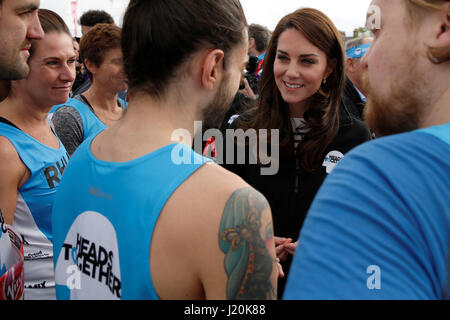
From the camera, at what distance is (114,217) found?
1.10 metres

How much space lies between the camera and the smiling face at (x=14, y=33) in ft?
5.28

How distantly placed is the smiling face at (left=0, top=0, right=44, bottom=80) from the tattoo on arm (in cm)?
129

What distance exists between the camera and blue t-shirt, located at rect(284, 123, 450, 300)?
2.16 feet

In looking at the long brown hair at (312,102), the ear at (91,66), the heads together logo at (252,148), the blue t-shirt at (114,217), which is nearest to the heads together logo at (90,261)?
the blue t-shirt at (114,217)

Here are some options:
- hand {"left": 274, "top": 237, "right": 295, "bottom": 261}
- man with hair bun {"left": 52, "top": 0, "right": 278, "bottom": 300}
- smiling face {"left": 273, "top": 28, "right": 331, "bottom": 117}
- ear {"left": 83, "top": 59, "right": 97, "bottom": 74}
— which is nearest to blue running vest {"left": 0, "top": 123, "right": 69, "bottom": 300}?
man with hair bun {"left": 52, "top": 0, "right": 278, "bottom": 300}

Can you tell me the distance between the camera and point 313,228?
712mm

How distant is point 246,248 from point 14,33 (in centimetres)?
141

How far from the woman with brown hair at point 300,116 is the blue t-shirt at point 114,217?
131 cm

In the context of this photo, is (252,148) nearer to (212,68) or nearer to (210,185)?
(212,68)

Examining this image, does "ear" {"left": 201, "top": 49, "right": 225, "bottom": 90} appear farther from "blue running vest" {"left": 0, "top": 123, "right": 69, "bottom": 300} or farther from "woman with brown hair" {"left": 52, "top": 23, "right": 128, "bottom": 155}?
"woman with brown hair" {"left": 52, "top": 23, "right": 128, "bottom": 155}
